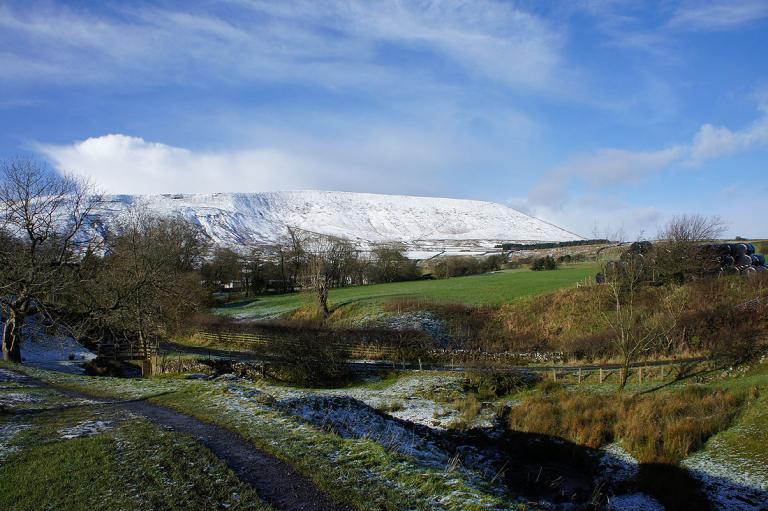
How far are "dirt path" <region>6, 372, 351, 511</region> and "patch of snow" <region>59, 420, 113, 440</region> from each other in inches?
46.2

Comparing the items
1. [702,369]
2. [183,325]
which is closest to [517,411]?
[702,369]

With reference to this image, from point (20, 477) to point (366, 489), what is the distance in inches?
240

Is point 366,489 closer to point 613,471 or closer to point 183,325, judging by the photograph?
point 613,471

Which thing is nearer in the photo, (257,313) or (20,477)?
(20,477)

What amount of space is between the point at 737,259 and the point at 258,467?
1906 inches

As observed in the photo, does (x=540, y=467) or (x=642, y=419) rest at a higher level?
(x=642, y=419)

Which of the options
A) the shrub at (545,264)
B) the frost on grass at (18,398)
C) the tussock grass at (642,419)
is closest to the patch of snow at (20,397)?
the frost on grass at (18,398)

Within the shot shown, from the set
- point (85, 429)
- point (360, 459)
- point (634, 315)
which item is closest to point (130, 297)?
point (85, 429)

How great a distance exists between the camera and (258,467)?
29.2ft

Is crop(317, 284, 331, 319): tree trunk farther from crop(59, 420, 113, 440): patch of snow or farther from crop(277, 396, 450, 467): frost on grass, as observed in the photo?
crop(59, 420, 113, 440): patch of snow

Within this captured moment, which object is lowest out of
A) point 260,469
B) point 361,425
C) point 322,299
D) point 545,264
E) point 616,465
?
point 616,465

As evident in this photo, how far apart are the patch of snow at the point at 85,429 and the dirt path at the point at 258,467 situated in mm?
1175

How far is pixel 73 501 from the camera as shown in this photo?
7371 mm

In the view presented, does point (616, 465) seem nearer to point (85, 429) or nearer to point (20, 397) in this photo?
point (85, 429)
